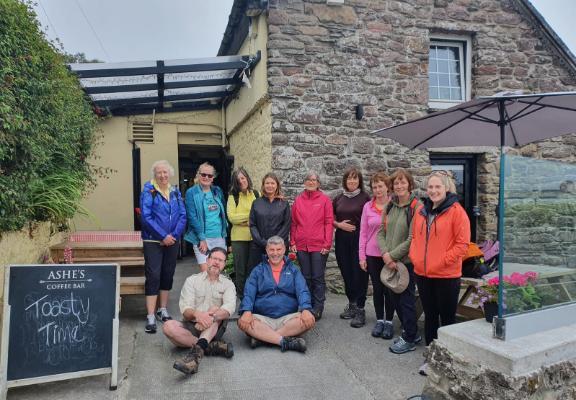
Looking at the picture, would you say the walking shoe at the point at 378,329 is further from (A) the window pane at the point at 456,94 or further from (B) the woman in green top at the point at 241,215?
(A) the window pane at the point at 456,94

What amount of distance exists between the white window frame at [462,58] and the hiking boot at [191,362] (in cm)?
530

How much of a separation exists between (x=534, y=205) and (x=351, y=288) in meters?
2.39

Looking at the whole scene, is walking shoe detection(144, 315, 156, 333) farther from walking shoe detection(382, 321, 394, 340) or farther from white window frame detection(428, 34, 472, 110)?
white window frame detection(428, 34, 472, 110)

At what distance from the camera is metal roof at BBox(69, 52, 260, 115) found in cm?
622

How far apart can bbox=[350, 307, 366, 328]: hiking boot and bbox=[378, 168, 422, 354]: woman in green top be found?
0.60 m

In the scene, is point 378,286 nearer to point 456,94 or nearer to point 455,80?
point 456,94

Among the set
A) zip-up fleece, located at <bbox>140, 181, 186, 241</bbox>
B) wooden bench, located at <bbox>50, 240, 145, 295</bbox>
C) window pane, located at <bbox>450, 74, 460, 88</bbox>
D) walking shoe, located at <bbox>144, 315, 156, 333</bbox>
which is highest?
window pane, located at <bbox>450, 74, 460, 88</bbox>

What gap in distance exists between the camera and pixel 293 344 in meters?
3.91

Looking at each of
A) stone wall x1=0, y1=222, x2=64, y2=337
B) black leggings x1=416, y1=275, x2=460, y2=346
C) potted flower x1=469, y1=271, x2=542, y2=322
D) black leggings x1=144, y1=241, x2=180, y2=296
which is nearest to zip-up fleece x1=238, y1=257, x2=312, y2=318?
black leggings x1=144, y1=241, x2=180, y2=296

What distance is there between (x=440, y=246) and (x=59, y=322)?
3.00m

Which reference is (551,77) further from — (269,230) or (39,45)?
(39,45)

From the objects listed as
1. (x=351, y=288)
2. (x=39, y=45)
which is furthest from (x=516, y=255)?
(x=39, y=45)

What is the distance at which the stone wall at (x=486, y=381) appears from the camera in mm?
2473

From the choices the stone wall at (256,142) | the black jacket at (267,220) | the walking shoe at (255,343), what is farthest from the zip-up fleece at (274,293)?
the stone wall at (256,142)
